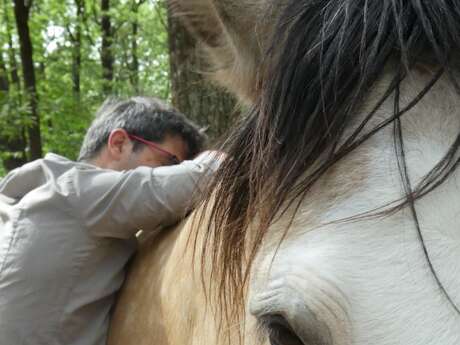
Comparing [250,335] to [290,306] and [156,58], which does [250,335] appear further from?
[156,58]

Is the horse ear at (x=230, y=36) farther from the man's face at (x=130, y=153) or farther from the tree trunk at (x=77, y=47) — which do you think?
the tree trunk at (x=77, y=47)

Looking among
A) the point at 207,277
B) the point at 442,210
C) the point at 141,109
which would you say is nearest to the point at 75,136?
the point at 141,109

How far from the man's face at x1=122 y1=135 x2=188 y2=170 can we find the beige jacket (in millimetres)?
416

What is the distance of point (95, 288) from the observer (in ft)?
8.50

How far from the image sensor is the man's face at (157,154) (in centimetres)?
301

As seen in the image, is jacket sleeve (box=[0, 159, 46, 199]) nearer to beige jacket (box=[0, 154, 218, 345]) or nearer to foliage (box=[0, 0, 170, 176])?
beige jacket (box=[0, 154, 218, 345])

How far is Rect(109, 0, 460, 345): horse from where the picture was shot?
126 cm

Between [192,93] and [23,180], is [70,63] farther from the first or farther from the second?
[23,180]

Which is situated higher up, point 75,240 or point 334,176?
point 334,176

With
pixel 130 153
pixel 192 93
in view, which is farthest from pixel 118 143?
pixel 192 93

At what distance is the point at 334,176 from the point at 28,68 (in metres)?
9.97

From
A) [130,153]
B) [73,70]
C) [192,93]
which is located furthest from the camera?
[73,70]

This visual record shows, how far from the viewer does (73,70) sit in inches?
730

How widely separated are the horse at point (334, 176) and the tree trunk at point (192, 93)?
2.17 m
